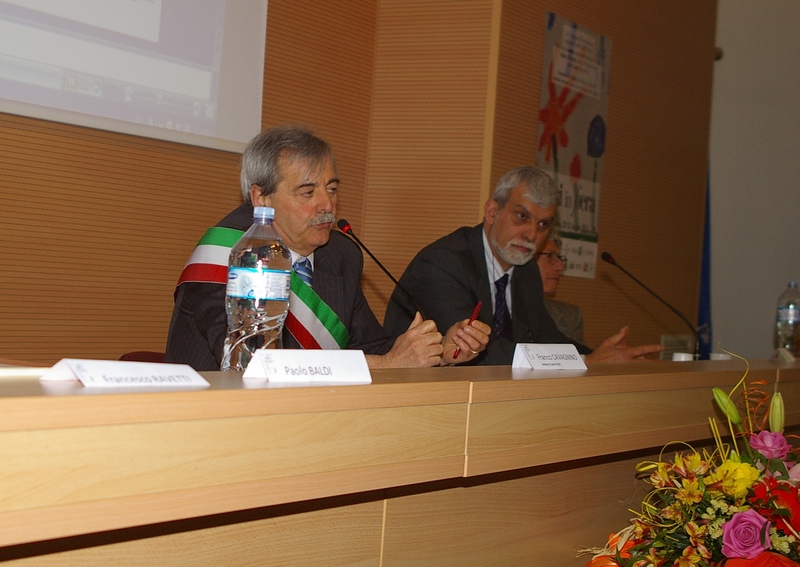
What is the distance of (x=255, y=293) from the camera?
1377 mm

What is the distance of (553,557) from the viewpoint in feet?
5.29

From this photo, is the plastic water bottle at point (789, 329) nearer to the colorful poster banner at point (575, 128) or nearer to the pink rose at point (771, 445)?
the colorful poster banner at point (575, 128)

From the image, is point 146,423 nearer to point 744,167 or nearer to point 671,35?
point 671,35

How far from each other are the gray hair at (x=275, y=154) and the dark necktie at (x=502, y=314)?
1.00 meters

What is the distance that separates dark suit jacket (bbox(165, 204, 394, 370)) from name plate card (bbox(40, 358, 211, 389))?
0.99 metres

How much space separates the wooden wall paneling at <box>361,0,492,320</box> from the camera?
3.75 m

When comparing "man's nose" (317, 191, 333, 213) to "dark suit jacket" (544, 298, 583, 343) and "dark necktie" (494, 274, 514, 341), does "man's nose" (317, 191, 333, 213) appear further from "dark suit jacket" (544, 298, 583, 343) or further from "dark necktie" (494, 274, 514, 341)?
"dark suit jacket" (544, 298, 583, 343)

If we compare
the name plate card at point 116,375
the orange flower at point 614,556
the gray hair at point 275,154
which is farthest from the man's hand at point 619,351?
the name plate card at point 116,375

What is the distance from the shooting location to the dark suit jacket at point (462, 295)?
2721mm

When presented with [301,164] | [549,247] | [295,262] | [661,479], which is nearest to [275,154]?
[301,164]

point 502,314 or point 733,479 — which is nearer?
point 733,479

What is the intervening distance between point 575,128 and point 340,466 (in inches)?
140

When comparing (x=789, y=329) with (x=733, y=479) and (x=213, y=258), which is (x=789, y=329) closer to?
(x=213, y=258)

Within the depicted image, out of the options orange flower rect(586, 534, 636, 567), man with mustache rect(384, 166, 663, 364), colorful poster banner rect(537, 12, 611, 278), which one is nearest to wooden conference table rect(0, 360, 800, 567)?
orange flower rect(586, 534, 636, 567)
